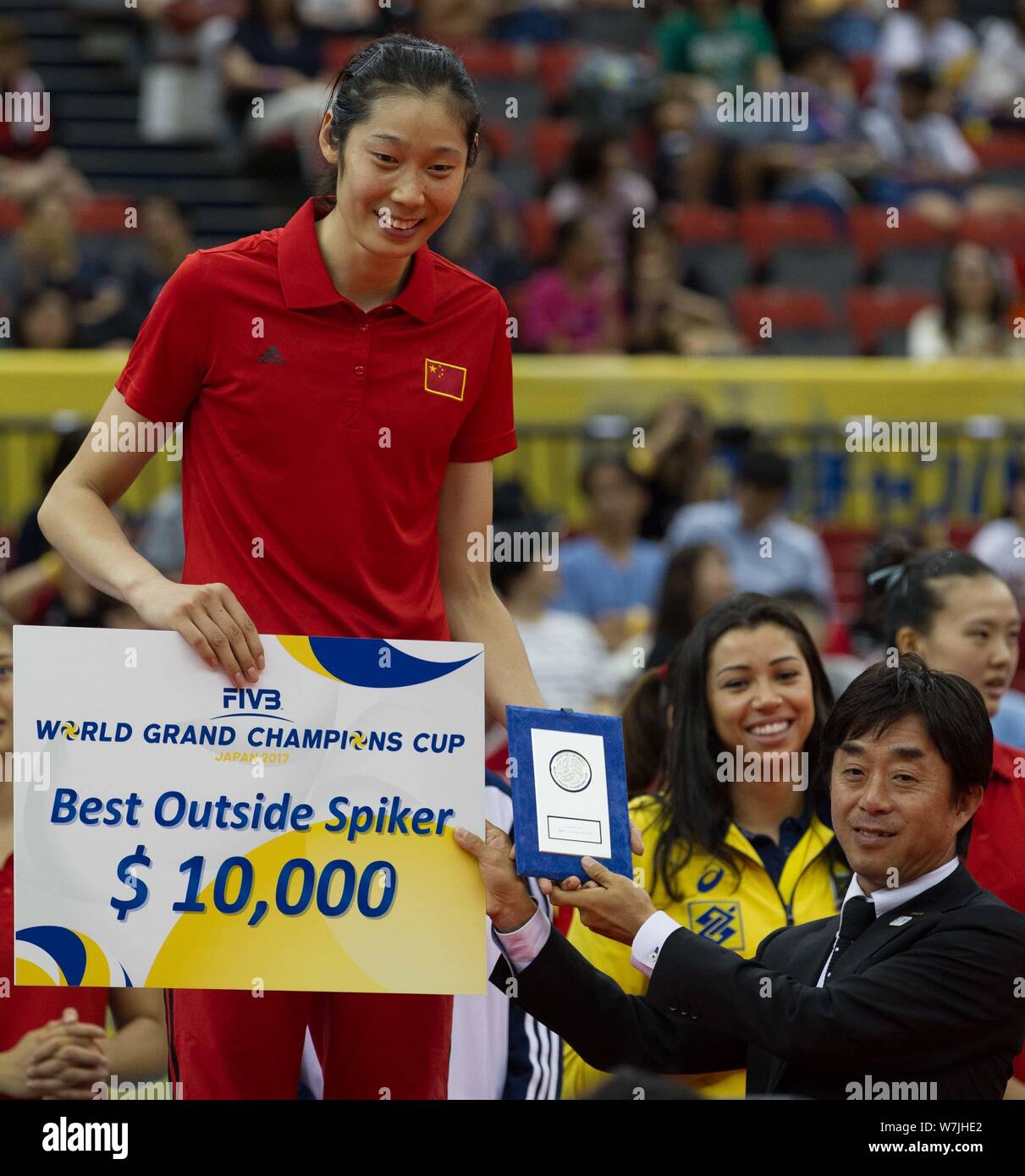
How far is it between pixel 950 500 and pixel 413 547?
7807mm

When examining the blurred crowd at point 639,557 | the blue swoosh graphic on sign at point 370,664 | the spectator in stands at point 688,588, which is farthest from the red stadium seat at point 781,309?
the blue swoosh graphic on sign at point 370,664

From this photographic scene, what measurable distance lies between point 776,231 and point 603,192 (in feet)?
3.85

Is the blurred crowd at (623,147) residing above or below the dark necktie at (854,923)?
above

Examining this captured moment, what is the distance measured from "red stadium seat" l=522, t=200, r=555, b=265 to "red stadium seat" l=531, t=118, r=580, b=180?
1.65 ft

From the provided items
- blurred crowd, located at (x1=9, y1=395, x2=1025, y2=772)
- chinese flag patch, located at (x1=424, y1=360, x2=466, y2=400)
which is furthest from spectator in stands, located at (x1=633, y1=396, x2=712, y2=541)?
chinese flag patch, located at (x1=424, y1=360, x2=466, y2=400)

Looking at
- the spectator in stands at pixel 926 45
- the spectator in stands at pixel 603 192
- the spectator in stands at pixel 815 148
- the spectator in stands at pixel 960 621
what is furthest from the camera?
the spectator in stands at pixel 926 45

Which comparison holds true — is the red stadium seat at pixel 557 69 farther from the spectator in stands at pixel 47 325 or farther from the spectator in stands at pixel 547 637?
the spectator in stands at pixel 547 637

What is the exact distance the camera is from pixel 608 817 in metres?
3.24

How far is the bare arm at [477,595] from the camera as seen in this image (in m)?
3.38

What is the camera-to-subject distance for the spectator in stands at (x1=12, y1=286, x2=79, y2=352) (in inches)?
396

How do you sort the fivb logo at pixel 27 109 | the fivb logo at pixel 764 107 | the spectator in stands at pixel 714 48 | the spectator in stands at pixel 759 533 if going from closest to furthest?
the spectator in stands at pixel 759 533
the fivb logo at pixel 27 109
the fivb logo at pixel 764 107
the spectator in stands at pixel 714 48

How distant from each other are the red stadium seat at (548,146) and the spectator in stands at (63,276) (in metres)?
3.06

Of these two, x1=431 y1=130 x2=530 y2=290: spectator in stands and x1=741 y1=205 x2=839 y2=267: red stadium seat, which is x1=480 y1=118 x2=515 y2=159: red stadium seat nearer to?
x1=431 y1=130 x2=530 y2=290: spectator in stands
